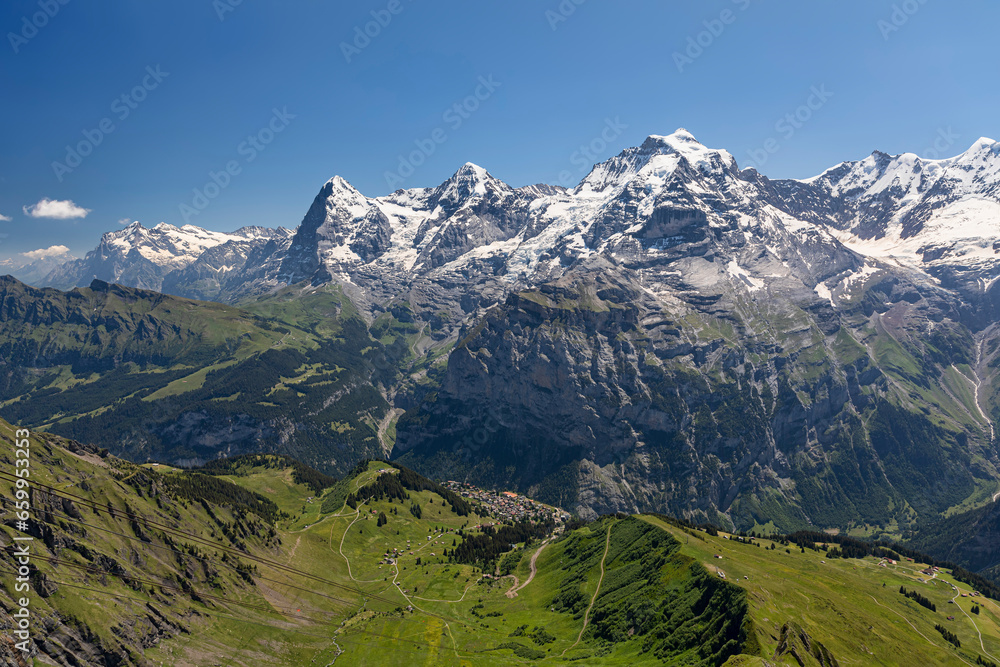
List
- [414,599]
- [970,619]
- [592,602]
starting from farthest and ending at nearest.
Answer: [414,599]
[592,602]
[970,619]

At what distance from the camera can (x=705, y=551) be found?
153 meters

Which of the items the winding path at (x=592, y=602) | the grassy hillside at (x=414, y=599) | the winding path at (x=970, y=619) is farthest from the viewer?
the winding path at (x=592, y=602)

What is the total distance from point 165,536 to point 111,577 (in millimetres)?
26045

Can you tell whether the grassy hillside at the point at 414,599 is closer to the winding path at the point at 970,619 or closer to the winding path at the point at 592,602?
the winding path at the point at 970,619

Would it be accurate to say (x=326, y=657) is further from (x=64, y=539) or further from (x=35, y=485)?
(x=35, y=485)

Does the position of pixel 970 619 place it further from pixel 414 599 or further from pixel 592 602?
pixel 414 599

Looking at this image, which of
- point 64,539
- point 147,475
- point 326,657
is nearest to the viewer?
point 64,539

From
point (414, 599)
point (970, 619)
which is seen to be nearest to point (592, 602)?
point (414, 599)

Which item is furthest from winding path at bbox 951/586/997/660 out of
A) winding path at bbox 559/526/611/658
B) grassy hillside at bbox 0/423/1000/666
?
winding path at bbox 559/526/611/658

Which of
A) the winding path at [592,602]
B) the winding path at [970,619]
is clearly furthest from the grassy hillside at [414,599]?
the winding path at [592,602]

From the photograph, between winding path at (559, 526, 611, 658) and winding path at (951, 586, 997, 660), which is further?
winding path at (559, 526, 611, 658)

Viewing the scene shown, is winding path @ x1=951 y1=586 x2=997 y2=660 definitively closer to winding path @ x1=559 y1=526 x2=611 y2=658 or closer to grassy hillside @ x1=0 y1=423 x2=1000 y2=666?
grassy hillside @ x1=0 y1=423 x2=1000 y2=666

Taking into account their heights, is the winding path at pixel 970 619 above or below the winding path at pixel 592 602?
above

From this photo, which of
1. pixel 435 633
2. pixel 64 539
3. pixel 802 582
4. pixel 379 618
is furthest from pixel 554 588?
pixel 64 539
